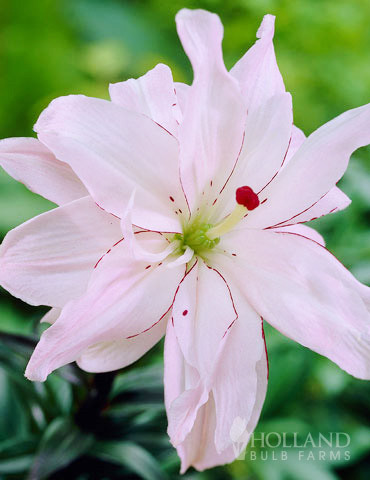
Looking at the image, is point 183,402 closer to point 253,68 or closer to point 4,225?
point 253,68

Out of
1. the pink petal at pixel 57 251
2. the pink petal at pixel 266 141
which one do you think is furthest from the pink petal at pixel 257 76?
the pink petal at pixel 57 251

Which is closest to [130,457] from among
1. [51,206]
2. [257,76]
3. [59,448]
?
[59,448]

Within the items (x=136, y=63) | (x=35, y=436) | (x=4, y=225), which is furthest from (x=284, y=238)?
(x=136, y=63)

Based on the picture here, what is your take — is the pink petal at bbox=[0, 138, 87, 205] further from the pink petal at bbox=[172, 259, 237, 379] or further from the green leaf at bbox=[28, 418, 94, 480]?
the green leaf at bbox=[28, 418, 94, 480]

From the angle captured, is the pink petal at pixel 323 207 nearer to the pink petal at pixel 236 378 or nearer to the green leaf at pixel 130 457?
the pink petal at pixel 236 378

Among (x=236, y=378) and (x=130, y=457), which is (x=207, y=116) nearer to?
(x=236, y=378)

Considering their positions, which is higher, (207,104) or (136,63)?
(207,104)
